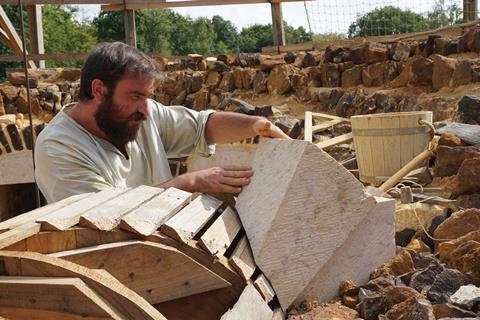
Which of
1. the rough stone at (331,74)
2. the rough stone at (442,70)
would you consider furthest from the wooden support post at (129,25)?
the rough stone at (442,70)

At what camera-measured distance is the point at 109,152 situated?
404cm

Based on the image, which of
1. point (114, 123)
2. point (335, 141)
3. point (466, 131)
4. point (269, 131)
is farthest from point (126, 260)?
point (335, 141)

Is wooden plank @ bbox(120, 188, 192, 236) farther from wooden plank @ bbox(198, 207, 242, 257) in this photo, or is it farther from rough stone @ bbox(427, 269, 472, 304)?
rough stone @ bbox(427, 269, 472, 304)

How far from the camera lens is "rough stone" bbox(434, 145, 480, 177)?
5.43 m

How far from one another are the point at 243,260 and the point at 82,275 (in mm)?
833

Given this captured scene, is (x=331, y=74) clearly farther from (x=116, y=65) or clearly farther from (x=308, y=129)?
(x=116, y=65)

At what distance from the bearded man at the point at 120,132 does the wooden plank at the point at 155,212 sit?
1.10ft

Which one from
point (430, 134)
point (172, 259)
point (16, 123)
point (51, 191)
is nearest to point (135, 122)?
point (51, 191)

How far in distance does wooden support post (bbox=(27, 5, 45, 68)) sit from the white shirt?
8114 mm

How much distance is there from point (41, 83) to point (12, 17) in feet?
87.8

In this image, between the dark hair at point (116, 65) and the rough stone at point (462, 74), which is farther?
the rough stone at point (462, 74)

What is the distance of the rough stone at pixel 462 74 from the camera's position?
775 centimetres

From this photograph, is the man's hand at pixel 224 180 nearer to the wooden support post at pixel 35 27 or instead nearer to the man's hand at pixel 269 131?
the man's hand at pixel 269 131

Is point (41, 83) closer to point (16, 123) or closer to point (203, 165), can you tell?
point (16, 123)
